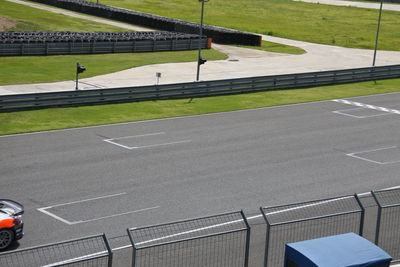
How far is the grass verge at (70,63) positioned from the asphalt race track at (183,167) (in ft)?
43.3

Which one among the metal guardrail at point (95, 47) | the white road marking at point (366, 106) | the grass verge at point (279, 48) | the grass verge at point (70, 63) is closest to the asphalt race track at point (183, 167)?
the white road marking at point (366, 106)

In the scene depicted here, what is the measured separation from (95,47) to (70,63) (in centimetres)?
512

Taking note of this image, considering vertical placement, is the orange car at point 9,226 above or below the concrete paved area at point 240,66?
above

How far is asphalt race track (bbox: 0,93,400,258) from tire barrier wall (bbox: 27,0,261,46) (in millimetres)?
29069

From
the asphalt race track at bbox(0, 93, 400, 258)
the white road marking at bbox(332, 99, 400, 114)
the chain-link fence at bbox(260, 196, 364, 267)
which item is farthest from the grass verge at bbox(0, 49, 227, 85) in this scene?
the chain-link fence at bbox(260, 196, 364, 267)

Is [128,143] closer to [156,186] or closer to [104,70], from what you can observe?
[156,186]

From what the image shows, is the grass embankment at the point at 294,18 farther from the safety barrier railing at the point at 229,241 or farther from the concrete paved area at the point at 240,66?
the safety barrier railing at the point at 229,241

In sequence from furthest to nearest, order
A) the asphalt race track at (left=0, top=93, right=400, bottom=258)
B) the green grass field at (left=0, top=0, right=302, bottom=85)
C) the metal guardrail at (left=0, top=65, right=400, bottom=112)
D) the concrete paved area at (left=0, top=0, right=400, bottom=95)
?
1. the green grass field at (left=0, top=0, right=302, bottom=85)
2. the concrete paved area at (left=0, top=0, right=400, bottom=95)
3. the metal guardrail at (left=0, top=65, right=400, bottom=112)
4. the asphalt race track at (left=0, top=93, right=400, bottom=258)

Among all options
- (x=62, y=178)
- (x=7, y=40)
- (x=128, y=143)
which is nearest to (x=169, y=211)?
(x=62, y=178)

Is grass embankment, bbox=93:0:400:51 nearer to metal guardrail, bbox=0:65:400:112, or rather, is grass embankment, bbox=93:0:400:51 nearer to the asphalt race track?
metal guardrail, bbox=0:65:400:112

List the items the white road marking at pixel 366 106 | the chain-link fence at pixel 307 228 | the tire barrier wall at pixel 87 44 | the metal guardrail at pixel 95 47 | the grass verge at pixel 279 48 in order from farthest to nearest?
the grass verge at pixel 279 48 → the tire barrier wall at pixel 87 44 → the metal guardrail at pixel 95 47 → the white road marking at pixel 366 106 → the chain-link fence at pixel 307 228

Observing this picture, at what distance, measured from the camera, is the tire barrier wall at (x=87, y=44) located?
50875 mm

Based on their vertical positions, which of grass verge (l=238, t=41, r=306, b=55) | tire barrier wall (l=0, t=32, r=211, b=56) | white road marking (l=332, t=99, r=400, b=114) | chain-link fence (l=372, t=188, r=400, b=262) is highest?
chain-link fence (l=372, t=188, r=400, b=262)

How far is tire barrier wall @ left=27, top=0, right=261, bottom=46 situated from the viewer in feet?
213
